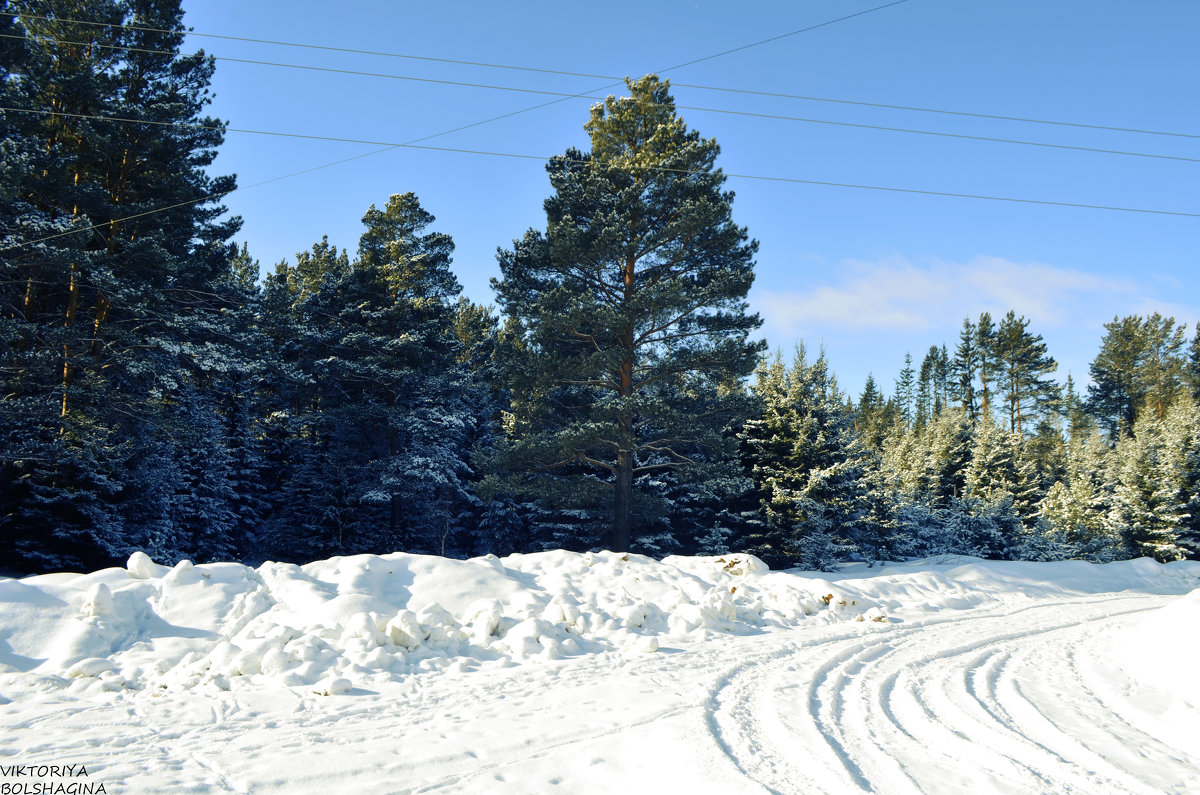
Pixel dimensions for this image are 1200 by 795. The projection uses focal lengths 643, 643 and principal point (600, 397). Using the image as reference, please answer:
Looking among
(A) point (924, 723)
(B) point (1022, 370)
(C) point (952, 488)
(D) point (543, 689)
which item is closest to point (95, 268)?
(D) point (543, 689)

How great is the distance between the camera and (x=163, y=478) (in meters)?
18.4

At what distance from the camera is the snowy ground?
169 inches

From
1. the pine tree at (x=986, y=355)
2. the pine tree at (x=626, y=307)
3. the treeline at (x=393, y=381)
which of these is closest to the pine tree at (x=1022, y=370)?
the pine tree at (x=986, y=355)

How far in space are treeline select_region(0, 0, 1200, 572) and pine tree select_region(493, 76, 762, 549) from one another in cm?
9

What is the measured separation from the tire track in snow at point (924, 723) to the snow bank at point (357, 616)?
198cm

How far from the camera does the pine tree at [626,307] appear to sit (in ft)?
55.7

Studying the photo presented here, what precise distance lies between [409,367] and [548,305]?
29.3ft

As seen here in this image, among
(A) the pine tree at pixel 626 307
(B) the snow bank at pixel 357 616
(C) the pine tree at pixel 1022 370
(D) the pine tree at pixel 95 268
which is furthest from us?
(C) the pine tree at pixel 1022 370

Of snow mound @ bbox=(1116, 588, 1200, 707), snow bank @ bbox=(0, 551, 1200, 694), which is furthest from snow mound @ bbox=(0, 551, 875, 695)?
snow mound @ bbox=(1116, 588, 1200, 707)

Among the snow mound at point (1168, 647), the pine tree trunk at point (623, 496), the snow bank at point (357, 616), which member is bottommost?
the snow mound at point (1168, 647)

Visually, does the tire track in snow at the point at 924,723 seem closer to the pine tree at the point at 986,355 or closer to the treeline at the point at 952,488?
the treeline at the point at 952,488

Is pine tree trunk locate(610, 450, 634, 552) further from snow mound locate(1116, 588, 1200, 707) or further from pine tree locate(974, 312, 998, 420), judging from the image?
pine tree locate(974, 312, 998, 420)

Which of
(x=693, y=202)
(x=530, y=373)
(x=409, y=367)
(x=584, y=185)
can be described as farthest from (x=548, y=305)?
(x=409, y=367)

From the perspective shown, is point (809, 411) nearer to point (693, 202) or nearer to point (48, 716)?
point (693, 202)
